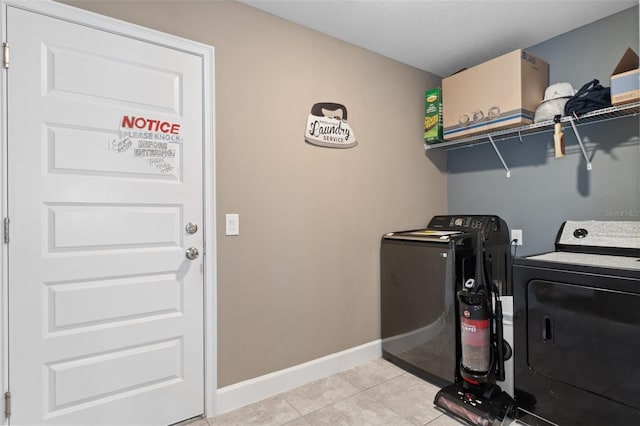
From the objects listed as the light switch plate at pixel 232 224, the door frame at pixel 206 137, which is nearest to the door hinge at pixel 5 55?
the door frame at pixel 206 137

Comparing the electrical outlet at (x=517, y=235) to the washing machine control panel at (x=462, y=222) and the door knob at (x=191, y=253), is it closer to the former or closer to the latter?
the washing machine control panel at (x=462, y=222)

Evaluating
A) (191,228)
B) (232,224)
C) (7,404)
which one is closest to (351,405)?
(232,224)

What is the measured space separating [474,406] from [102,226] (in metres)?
2.09

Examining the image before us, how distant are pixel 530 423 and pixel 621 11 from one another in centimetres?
249

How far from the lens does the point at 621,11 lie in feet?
6.75

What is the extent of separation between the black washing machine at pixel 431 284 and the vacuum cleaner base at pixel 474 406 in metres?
0.21

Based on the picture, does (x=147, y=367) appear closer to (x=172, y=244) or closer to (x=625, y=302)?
(x=172, y=244)

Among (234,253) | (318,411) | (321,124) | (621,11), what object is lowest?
(318,411)

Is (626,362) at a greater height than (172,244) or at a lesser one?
lesser

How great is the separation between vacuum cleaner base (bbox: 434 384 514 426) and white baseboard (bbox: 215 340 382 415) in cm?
67

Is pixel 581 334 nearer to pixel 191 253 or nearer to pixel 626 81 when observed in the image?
pixel 626 81

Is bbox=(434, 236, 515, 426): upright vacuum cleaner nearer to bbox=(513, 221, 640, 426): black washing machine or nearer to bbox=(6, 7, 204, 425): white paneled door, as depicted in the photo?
bbox=(513, 221, 640, 426): black washing machine

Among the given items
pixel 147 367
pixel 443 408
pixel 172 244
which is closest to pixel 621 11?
pixel 443 408

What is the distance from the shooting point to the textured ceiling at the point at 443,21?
1987 mm
